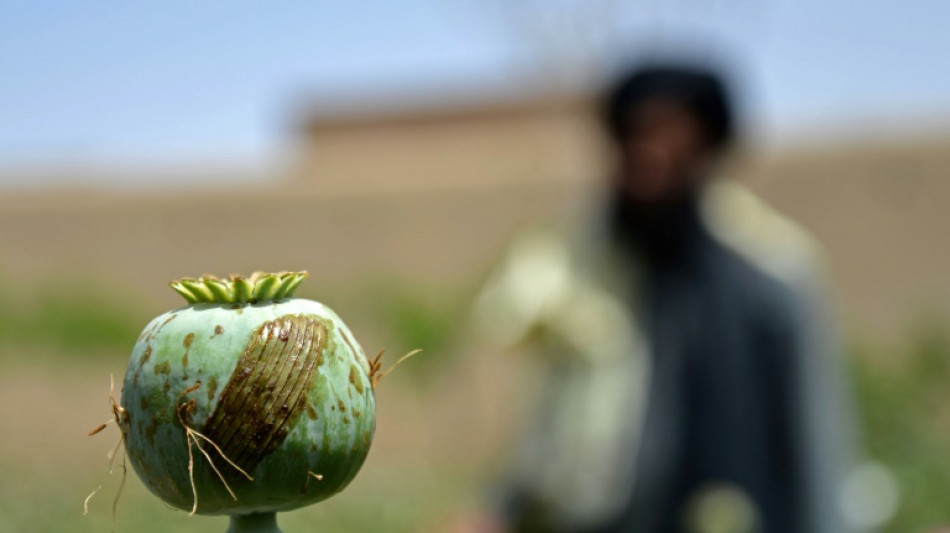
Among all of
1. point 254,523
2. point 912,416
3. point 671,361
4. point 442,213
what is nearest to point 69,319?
point 442,213

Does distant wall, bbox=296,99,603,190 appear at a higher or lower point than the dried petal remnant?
lower

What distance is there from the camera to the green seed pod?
71 centimetres

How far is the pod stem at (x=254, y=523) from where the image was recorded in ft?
2.45

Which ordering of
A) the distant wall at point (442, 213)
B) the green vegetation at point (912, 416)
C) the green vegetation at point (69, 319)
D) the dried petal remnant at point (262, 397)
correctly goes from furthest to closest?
the green vegetation at point (69, 319) → the distant wall at point (442, 213) → the green vegetation at point (912, 416) → the dried petal remnant at point (262, 397)

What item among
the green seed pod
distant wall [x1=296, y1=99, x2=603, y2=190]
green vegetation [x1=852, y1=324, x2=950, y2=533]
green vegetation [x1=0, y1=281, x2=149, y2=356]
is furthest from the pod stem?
distant wall [x1=296, y1=99, x2=603, y2=190]

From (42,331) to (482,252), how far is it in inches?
177

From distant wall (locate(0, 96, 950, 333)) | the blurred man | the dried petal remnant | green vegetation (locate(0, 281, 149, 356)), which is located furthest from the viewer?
Answer: green vegetation (locate(0, 281, 149, 356))

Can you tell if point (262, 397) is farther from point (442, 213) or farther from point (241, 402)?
point (442, 213)

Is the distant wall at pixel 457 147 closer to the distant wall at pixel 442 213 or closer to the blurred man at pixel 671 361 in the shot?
the distant wall at pixel 442 213

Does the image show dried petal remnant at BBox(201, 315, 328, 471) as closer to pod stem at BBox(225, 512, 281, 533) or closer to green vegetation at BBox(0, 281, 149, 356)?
pod stem at BBox(225, 512, 281, 533)

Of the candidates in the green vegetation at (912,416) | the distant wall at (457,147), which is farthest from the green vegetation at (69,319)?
the green vegetation at (912,416)

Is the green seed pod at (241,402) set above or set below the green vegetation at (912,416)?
above

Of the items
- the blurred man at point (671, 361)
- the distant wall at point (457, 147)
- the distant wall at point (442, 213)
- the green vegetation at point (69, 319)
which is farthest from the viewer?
the distant wall at point (457, 147)

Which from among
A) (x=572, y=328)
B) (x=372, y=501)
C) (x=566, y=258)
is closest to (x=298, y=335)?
(x=572, y=328)
